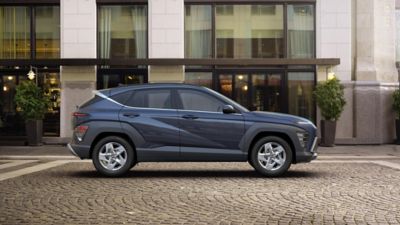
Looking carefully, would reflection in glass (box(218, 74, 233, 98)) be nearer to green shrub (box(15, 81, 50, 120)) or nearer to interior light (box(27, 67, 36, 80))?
green shrub (box(15, 81, 50, 120))

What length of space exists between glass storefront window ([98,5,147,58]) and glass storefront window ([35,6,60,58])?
150cm

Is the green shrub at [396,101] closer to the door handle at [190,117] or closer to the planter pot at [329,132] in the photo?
the planter pot at [329,132]

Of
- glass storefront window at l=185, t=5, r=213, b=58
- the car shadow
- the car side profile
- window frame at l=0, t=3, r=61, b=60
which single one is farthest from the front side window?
window frame at l=0, t=3, r=61, b=60

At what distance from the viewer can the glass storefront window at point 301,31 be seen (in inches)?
840

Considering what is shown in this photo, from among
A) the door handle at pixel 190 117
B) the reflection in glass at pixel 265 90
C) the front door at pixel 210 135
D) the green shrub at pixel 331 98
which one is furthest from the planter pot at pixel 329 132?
the door handle at pixel 190 117

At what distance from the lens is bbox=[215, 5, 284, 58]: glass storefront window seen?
70.0 feet

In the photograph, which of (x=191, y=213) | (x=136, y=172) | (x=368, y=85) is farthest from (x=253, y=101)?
(x=191, y=213)

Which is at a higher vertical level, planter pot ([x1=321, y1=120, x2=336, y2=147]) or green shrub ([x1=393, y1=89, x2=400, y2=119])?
green shrub ([x1=393, y1=89, x2=400, y2=119])

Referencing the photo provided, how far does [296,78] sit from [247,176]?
9.91 metres

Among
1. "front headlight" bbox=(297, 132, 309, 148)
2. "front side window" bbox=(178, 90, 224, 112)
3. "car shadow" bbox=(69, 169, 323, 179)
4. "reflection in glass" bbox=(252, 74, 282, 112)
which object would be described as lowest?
"car shadow" bbox=(69, 169, 323, 179)

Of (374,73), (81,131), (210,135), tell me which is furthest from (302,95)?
(81,131)

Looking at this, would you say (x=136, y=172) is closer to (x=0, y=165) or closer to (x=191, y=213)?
(x=0, y=165)

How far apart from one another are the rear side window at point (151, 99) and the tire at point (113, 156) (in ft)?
2.52

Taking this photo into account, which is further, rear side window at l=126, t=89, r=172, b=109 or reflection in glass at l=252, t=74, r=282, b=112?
reflection in glass at l=252, t=74, r=282, b=112
